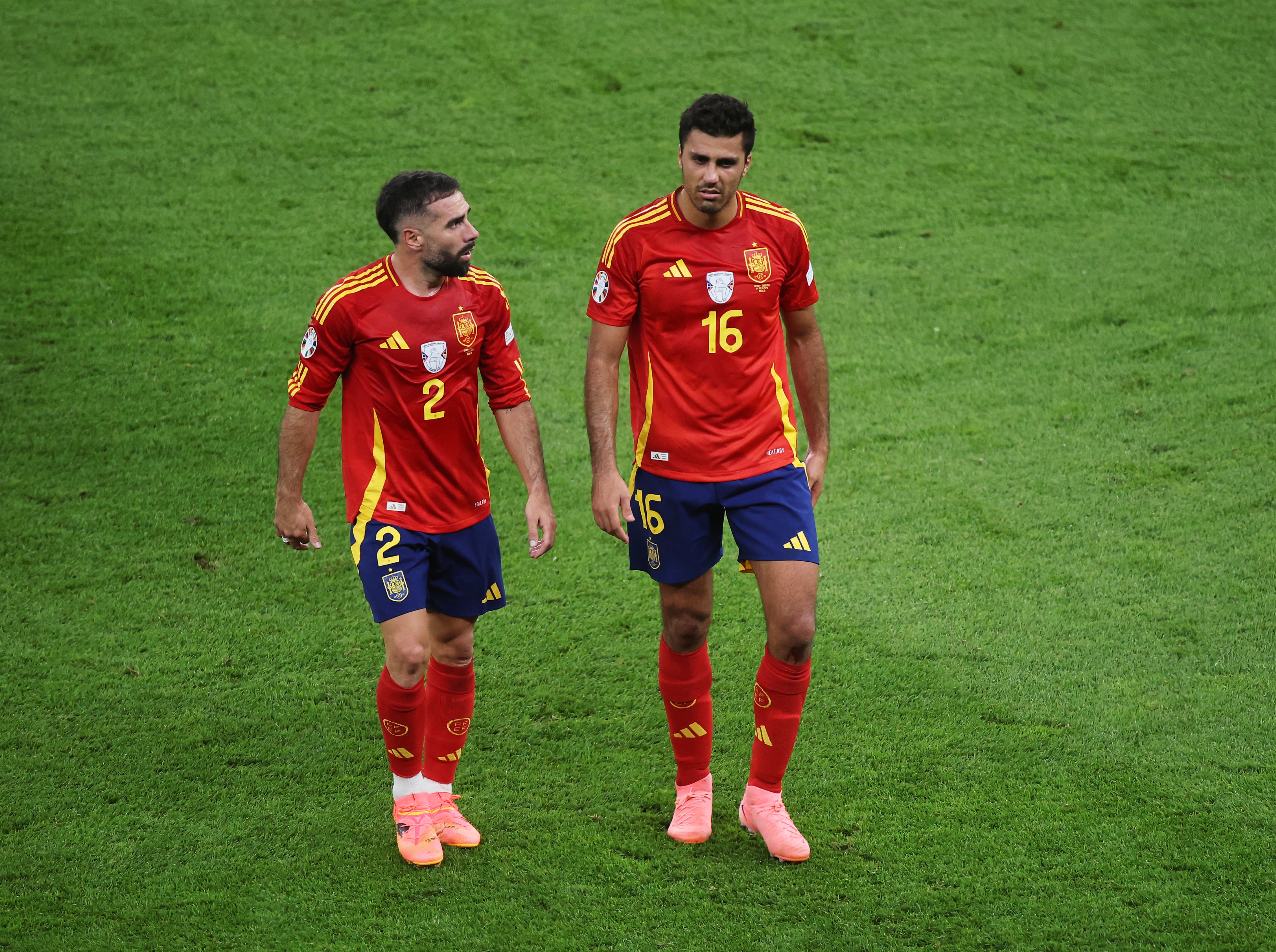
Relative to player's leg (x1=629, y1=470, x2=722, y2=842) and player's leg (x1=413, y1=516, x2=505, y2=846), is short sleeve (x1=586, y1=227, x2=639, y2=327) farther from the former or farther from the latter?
player's leg (x1=413, y1=516, x2=505, y2=846)

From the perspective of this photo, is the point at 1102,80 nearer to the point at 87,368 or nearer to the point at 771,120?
the point at 771,120

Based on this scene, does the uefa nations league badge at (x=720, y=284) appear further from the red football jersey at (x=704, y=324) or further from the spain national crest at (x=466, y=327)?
the spain national crest at (x=466, y=327)

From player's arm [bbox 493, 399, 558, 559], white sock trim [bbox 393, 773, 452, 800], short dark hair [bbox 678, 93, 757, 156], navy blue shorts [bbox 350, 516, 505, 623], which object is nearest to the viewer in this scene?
short dark hair [bbox 678, 93, 757, 156]

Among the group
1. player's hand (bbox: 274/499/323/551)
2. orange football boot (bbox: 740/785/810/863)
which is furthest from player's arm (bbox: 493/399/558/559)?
orange football boot (bbox: 740/785/810/863)

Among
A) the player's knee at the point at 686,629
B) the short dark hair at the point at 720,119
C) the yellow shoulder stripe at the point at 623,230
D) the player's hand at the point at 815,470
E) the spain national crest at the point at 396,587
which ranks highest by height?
the short dark hair at the point at 720,119

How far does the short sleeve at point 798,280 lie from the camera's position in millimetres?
3377

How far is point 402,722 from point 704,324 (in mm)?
1335

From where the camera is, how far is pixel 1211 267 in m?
7.07

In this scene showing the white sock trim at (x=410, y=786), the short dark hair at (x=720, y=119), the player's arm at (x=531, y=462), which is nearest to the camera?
the short dark hair at (x=720, y=119)

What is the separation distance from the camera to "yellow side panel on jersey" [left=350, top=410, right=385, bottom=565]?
3.27m

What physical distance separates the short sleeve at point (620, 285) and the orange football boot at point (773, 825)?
1.36m

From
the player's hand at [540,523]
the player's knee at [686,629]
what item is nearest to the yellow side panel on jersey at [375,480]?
the player's hand at [540,523]

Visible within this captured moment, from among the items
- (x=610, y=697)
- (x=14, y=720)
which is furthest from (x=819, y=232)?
(x=14, y=720)

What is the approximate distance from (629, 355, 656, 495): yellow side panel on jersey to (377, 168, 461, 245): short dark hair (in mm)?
693
